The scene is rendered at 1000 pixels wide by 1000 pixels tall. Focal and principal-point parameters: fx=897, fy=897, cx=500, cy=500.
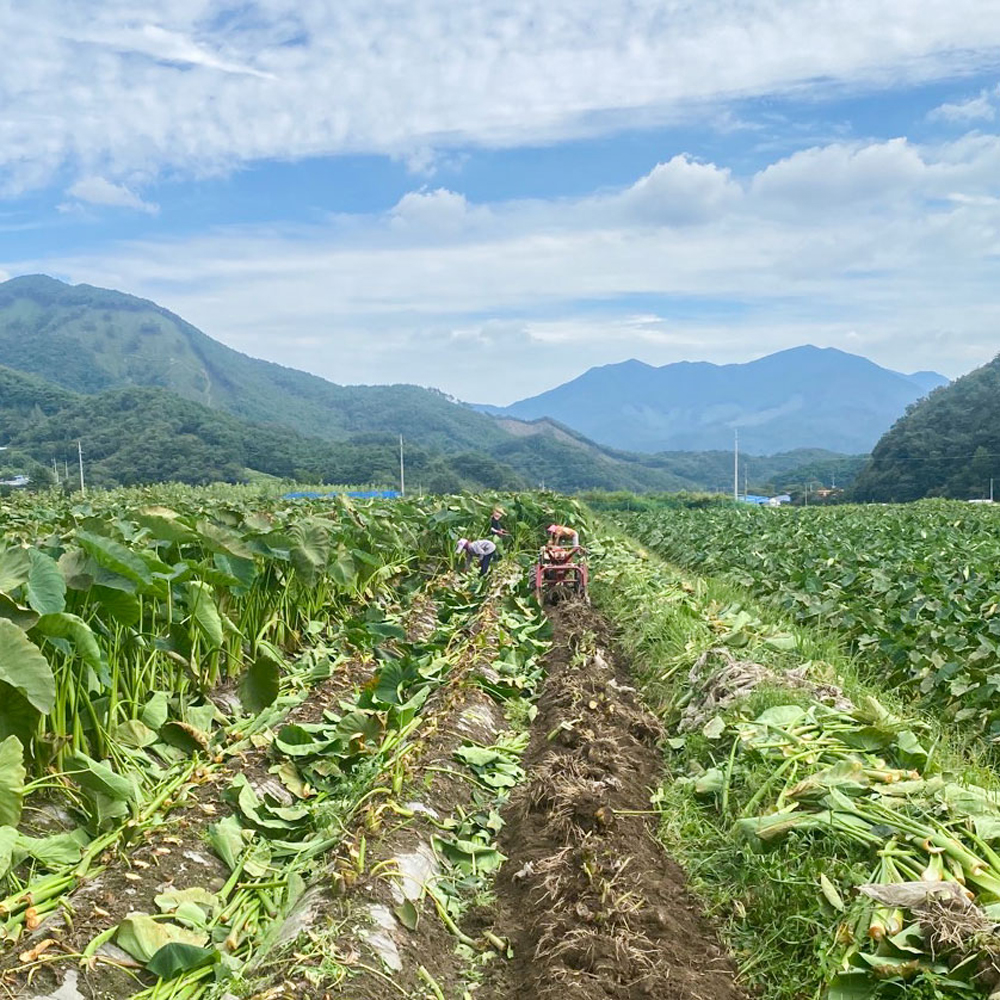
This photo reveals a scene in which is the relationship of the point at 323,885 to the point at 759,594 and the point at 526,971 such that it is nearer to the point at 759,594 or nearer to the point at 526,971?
the point at 526,971

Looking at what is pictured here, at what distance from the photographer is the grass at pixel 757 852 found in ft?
9.66

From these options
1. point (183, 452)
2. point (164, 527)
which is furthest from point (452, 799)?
point (183, 452)

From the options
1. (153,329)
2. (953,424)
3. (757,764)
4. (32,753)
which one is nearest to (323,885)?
(32,753)

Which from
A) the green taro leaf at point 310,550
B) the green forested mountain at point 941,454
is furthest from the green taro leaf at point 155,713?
the green forested mountain at point 941,454

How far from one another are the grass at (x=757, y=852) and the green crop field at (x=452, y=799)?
1cm

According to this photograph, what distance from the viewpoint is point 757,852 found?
3.42m

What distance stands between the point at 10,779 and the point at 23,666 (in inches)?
16.2

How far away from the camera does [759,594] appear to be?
11023 mm

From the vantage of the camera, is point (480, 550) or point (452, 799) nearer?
point (452, 799)

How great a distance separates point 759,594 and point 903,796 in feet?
26.1

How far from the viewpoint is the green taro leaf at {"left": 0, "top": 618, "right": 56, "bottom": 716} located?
3.24 metres

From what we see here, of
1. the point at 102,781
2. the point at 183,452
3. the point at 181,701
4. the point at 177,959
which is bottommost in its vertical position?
the point at 183,452

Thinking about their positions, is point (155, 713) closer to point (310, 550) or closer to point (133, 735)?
point (133, 735)

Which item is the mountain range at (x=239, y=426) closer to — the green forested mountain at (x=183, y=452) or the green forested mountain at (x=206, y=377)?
the green forested mountain at (x=183, y=452)
